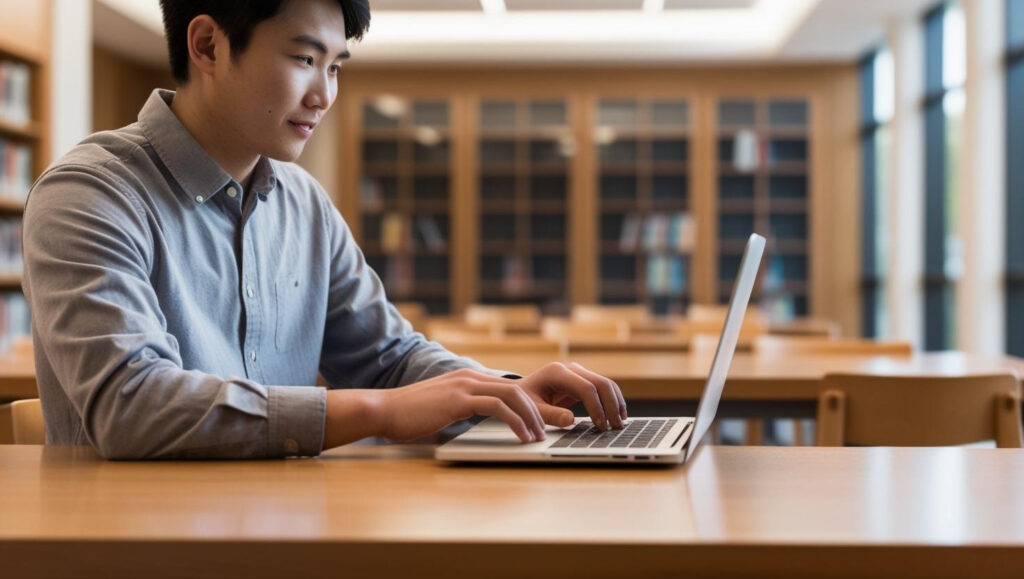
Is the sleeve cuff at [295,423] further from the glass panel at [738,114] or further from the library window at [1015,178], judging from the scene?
the glass panel at [738,114]

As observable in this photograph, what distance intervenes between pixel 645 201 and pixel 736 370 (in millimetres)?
6673

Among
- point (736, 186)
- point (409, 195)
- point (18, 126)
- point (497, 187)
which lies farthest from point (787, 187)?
point (18, 126)

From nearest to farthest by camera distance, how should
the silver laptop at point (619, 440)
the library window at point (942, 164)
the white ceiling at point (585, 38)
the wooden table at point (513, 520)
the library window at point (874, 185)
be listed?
the wooden table at point (513, 520)
the silver laptop at point (619, 440)
the library window at point (942, 164)
the white ceiling at point (585, 38)
the library window at point (874, 185)

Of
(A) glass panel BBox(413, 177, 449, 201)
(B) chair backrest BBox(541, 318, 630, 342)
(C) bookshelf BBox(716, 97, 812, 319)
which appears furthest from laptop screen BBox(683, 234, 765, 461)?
(A) glass panel BBox(413, 177, 449, 201)

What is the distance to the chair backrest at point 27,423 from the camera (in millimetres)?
1465

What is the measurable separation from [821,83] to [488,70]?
9.00ft

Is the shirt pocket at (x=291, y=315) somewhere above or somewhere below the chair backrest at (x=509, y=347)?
above

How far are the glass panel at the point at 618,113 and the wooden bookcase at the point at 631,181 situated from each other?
0.01 meters

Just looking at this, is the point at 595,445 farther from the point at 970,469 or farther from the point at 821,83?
the point at 821,83

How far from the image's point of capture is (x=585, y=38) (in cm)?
865

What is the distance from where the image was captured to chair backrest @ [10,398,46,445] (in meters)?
1.46

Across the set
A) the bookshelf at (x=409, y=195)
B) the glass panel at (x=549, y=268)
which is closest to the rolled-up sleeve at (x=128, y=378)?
the bookshelf at (x=409, y=195)

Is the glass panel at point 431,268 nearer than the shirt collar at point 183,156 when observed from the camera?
No

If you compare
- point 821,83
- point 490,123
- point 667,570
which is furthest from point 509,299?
point 667,570
